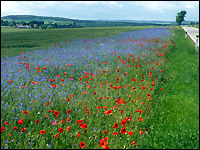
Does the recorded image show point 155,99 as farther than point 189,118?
Yes

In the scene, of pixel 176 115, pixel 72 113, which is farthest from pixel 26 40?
pixel 176 115

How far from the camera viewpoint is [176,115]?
5.09 meters

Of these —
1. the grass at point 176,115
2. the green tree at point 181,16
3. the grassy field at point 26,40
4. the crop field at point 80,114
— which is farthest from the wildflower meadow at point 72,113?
the green tree at point 181,16

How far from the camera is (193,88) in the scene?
7.05m

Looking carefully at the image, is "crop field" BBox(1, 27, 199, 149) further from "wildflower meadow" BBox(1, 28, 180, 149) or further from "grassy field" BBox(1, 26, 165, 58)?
"grassy field" BBox(1, 26, 165, 58)

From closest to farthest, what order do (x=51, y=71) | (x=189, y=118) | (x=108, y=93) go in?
(x=189, y=118), (x=108, y=93), (x=51, y=71)

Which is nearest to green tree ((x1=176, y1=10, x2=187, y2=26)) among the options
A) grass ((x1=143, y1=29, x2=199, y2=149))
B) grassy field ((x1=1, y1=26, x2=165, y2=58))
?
grassy field ((x1=1, y1=26, x2=165, y2=58))

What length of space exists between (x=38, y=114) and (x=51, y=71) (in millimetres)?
3292

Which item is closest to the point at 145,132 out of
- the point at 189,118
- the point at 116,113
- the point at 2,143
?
the point at 116,113

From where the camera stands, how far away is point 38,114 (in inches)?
173

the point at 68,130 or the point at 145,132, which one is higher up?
the point at 68,130

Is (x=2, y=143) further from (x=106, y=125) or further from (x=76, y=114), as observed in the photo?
(x=106, y=125)

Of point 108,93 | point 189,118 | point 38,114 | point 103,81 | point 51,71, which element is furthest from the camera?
point 51,71

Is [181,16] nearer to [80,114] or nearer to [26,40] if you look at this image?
[26,40]
